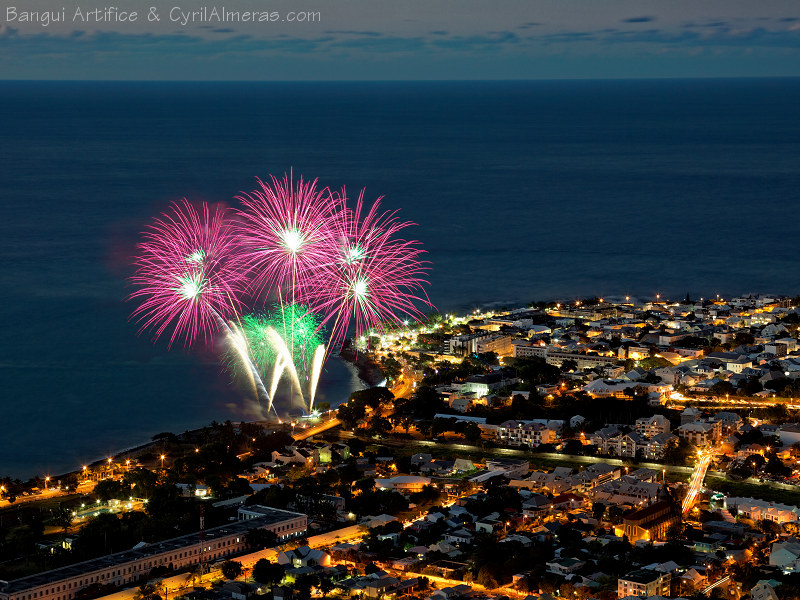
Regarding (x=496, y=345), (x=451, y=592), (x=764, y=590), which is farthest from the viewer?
(x=496, y=345)

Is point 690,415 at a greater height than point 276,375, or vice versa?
point 276,375

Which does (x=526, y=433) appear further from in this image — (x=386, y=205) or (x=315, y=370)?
(x=386, y=205)

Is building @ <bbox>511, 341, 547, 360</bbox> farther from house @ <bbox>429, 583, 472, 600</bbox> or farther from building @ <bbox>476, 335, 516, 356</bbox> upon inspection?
house @ <bbox>429, 583, 472, 600</bbox>

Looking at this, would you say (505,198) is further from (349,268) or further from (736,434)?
(736,434)

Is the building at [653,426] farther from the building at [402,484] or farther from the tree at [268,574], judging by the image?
the tree at [268,574]

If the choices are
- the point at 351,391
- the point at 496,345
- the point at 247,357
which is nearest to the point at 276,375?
the point at 247,357

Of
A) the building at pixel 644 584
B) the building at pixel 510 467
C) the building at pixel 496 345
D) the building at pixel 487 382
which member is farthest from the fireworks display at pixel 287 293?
the building at pixel 644 584

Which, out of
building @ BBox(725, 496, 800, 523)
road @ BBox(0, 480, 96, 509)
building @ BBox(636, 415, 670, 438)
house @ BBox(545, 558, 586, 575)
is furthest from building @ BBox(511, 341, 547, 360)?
house @ BBox(545, 558, 586, 575)
